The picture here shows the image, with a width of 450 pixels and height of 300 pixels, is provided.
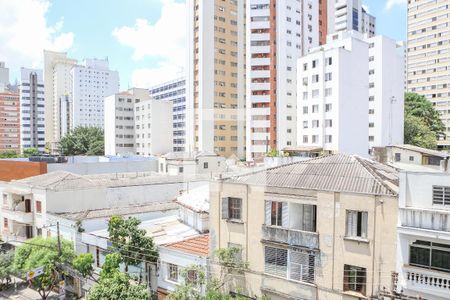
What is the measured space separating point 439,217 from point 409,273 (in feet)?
6.51

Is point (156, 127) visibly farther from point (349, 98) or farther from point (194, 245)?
point (194, 245)

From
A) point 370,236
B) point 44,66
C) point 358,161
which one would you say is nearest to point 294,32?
point 358,161

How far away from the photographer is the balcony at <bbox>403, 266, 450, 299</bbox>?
11.2 metres

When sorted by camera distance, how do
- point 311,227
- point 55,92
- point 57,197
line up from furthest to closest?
point 55,92 < point 57,197 < point 311,227

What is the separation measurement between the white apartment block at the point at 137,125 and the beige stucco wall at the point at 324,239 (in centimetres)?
5319

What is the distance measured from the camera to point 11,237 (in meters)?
26.2

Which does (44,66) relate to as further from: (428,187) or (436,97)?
(428,187)

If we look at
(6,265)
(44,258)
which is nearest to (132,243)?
(44,258)

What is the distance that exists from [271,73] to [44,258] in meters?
42.3

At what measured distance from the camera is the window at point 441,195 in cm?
1136

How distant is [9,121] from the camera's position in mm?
102438

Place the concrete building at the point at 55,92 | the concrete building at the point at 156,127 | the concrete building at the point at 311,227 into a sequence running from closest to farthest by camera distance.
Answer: the concrete building at the point at 311,227 → the concrete building at the point at 156,127 → the concrete building at the point at 55,92

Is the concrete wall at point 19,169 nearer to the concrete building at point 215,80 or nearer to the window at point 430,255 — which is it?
the window at point 430,255

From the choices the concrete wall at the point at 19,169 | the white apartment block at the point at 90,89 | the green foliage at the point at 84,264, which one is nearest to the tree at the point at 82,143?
the white apartment block at the point at 90,89
